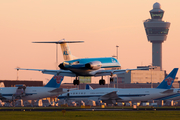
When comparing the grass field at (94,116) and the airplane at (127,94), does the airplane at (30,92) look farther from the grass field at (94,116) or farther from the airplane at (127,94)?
the grass field at (94,116)

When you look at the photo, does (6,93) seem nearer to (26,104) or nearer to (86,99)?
(26,104)

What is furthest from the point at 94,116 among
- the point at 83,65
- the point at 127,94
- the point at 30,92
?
the point at 30,92

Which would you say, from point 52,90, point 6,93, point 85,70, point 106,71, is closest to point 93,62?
point 85,70

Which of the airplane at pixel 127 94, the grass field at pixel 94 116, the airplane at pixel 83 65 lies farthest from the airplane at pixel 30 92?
→ the airplane at pixel 83 65

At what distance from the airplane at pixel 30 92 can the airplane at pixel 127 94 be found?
7.15 metres

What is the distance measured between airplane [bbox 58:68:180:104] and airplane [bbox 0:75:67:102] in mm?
7149

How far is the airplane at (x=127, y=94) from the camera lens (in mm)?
123250

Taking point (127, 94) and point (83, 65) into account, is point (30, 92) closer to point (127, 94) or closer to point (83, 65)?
point (127, 94)

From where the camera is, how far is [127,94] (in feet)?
412

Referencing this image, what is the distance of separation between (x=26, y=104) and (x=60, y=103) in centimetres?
1124

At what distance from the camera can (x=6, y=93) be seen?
409 ft

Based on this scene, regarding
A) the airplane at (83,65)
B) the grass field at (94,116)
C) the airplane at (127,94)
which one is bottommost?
the grass field at (94,116)

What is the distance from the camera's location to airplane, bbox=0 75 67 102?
401 ft

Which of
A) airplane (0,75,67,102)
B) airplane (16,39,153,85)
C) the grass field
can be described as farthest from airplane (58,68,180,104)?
airplane (16,39,153,85)
